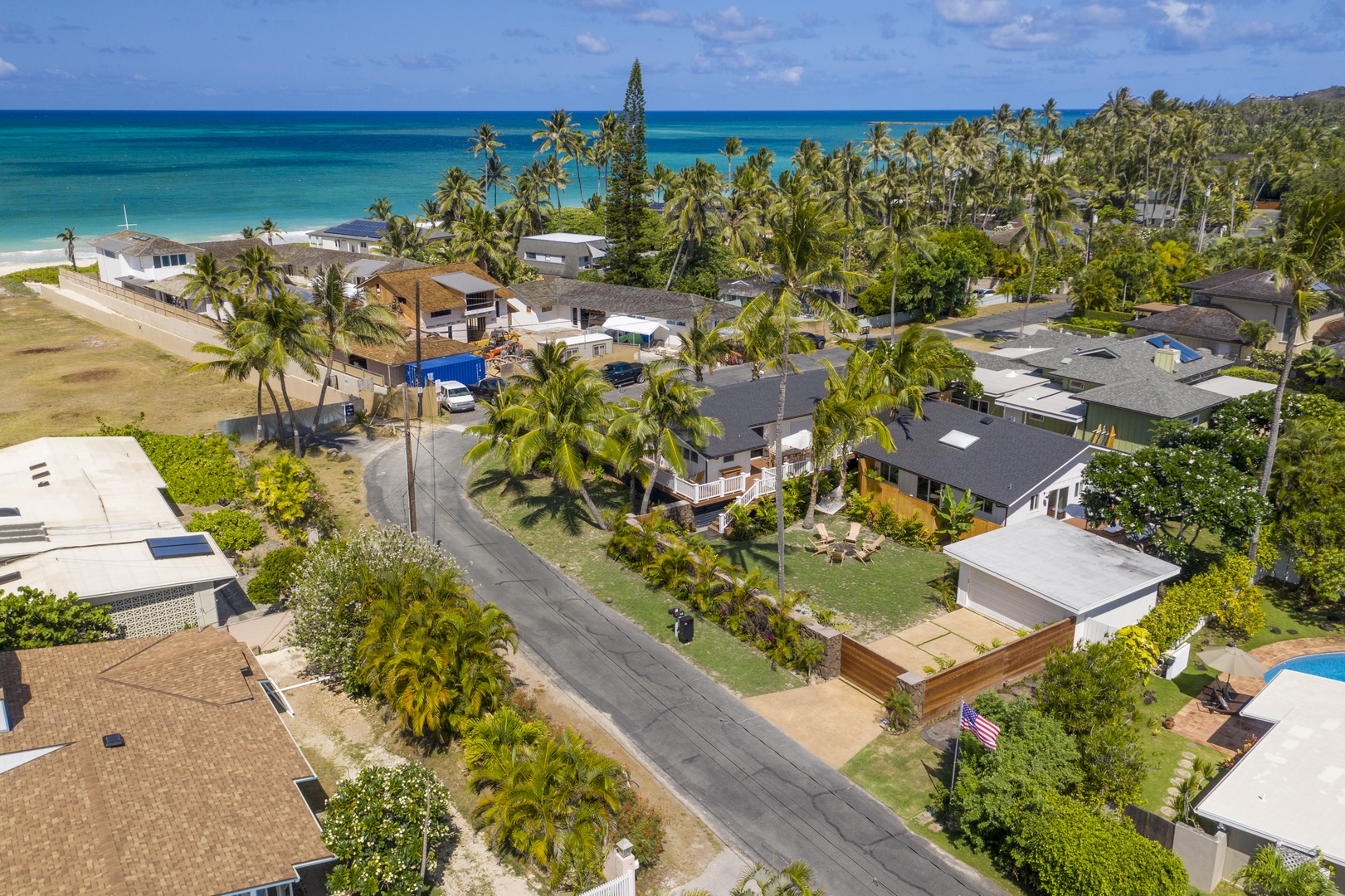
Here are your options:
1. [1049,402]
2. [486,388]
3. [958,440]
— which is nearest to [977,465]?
[958,440]

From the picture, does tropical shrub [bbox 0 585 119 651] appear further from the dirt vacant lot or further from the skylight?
the skylight

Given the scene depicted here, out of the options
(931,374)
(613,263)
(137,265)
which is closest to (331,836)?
(931,374)

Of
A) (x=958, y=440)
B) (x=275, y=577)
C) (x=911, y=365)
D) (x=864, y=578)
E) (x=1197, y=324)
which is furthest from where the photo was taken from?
(x=1197, y=324)

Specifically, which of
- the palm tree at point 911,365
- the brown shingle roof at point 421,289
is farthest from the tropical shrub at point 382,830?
the brown shingle roof at point 421,289

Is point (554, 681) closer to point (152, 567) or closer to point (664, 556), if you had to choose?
point (664, 556)

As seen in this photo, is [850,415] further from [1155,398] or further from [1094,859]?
[1094,859]
